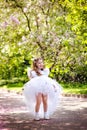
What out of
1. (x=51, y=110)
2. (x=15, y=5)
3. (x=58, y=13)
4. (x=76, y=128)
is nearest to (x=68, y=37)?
(x=58, y=13)

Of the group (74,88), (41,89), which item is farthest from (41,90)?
(74,88)

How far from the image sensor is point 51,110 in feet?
40.4

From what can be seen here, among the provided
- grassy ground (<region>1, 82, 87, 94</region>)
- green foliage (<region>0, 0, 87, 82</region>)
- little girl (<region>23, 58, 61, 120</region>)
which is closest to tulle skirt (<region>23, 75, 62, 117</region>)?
little girl (<region>23, 58, 61, 120</region>)

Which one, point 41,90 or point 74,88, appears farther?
point 74,88

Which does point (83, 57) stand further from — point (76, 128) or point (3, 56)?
point (76, 128)

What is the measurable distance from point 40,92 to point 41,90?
6 cm

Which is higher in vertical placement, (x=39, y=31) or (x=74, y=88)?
(x=39, y=31)

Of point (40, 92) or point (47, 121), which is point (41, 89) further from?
point (47, 121)

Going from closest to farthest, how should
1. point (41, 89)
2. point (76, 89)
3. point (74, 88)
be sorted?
point (41, 89) → point (76, 89) → point (74, 88)

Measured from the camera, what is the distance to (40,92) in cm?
1185

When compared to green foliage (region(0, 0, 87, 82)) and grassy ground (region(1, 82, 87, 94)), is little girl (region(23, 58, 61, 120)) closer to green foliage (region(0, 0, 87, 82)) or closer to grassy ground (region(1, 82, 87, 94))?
grassy ground (region(1, 82, 87, 94))

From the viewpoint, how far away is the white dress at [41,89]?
38.9 feet

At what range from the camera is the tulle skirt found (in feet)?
38.9

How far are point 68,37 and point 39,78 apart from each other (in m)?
11.8
